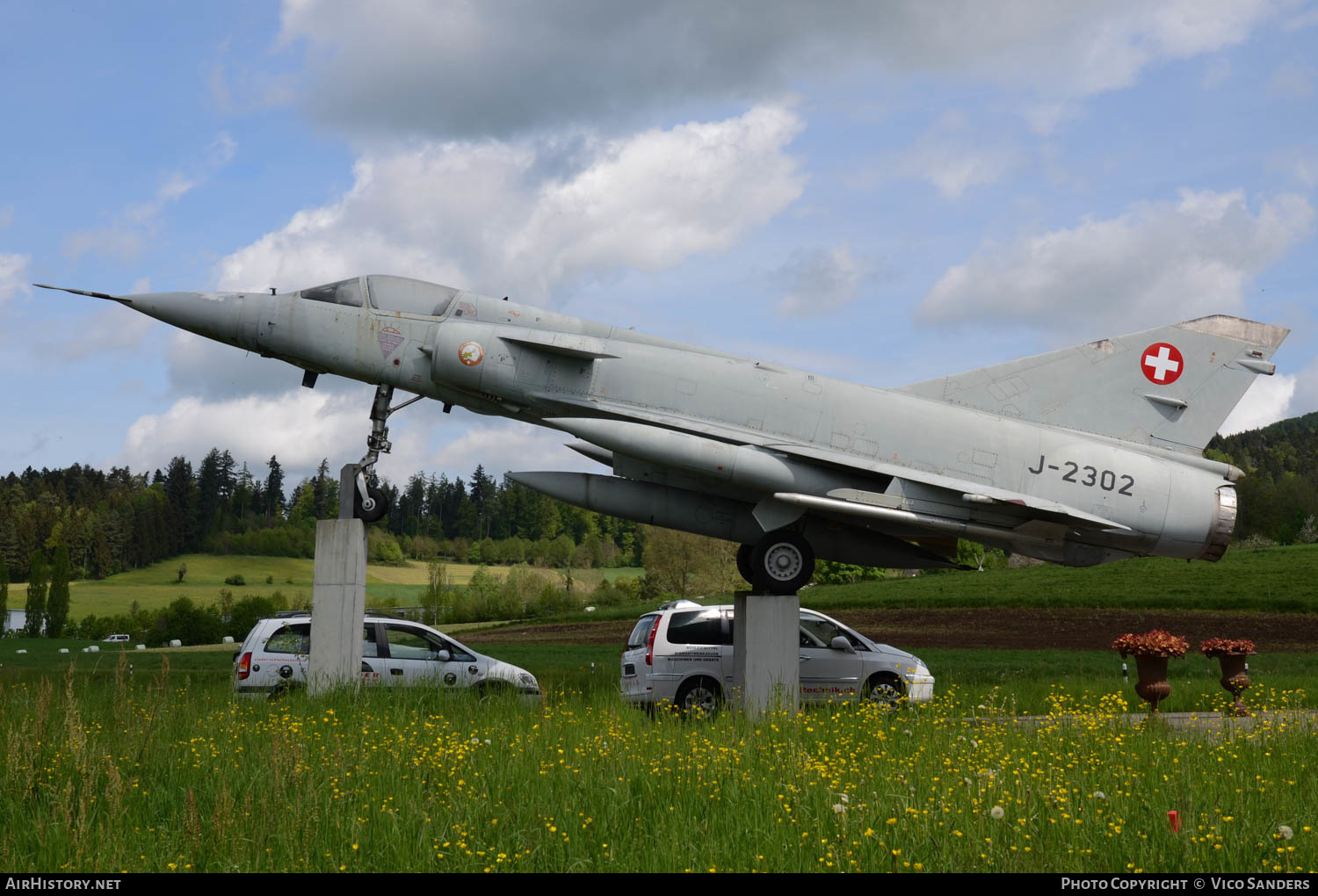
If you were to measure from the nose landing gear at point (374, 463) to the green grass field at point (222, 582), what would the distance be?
5284 cm

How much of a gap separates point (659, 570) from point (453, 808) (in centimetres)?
4657

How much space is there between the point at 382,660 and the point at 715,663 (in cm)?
461

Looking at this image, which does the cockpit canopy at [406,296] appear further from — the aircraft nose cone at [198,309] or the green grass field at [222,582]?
the green grass field at [222,582]

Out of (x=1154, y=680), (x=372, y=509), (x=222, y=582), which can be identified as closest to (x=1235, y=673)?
(x=1154, y=680)

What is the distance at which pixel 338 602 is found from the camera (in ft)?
42.1

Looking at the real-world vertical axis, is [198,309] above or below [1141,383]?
above

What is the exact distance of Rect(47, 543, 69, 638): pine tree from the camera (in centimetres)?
6146

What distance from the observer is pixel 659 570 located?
52.3m

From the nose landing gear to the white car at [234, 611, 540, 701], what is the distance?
161cm

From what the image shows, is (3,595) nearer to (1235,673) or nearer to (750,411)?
(750,411)

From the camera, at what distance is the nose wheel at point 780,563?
12.8m

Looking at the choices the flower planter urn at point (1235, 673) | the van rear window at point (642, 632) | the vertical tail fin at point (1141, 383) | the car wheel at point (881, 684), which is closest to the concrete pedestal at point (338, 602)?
the van rear window at point (642, 632)

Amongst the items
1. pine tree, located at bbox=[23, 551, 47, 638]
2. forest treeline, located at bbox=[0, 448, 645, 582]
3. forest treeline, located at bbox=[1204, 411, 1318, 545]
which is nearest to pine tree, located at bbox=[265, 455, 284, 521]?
forest treeline, located at bbox=[0, 448, 645, 582]

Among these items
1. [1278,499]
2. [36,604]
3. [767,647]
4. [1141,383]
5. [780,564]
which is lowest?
[36,604]
